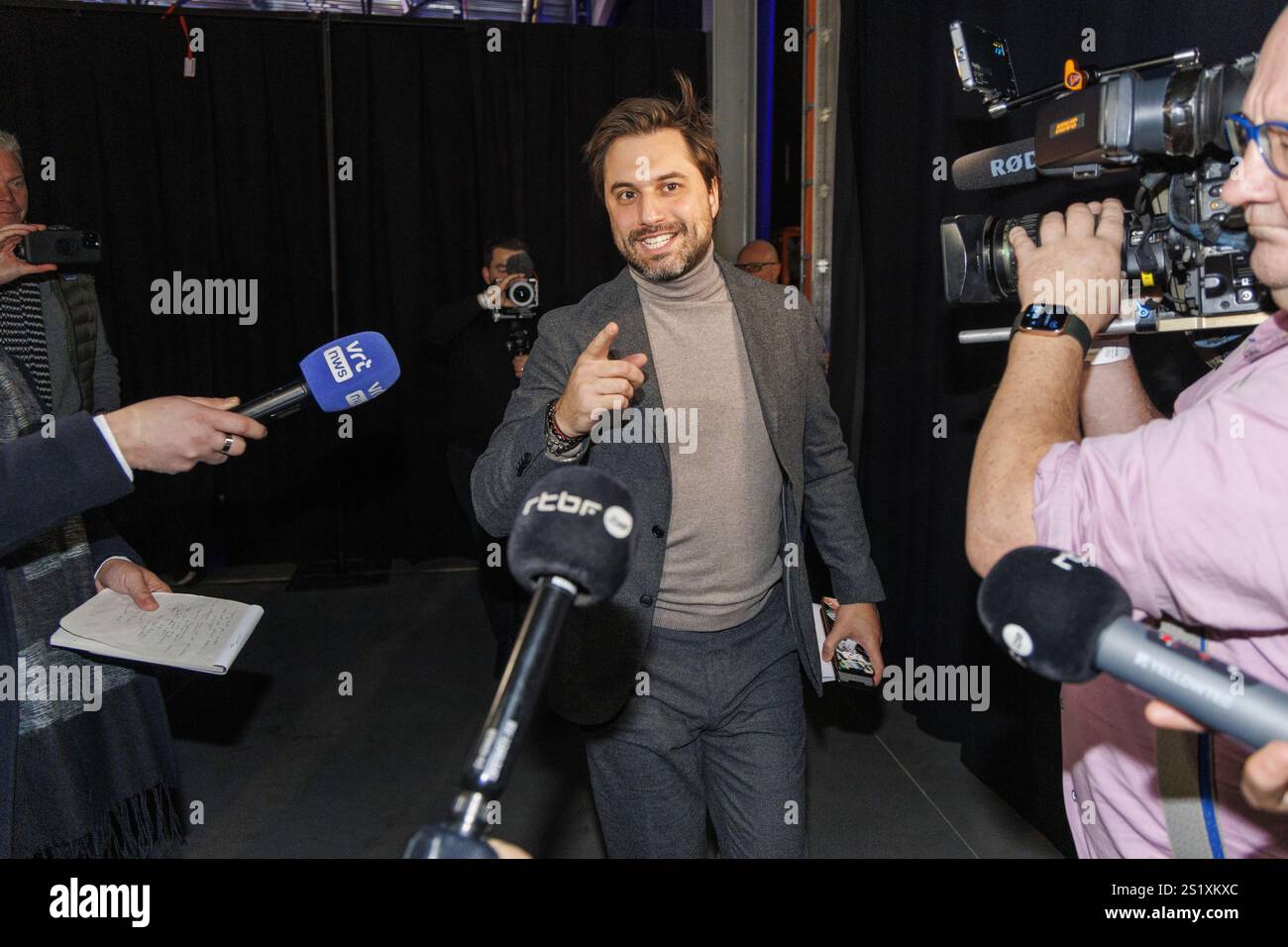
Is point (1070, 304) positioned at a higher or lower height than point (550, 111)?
lower

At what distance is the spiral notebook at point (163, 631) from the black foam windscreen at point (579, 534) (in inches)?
37.8

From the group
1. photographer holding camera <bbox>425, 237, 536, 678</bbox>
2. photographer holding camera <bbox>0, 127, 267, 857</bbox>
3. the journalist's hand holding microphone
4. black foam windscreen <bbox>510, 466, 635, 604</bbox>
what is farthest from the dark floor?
black foam windscreen <bbox>510, 466, 635, 604</bbox>

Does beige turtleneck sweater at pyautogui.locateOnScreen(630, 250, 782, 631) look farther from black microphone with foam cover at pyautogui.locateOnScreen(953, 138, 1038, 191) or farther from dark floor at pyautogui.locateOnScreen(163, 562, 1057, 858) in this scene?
dark floor at pyautogui.locateOnScreen(163, 562, 1057, 858)

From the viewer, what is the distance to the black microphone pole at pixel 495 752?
525 mm

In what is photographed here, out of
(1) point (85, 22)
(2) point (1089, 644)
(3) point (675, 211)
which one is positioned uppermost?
(1) point (85, 22)

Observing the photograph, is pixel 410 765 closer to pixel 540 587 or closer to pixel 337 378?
pixel 337 378

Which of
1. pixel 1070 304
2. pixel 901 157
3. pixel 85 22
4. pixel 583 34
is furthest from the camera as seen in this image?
pixel 583 34

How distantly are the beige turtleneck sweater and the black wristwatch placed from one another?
2.15ft

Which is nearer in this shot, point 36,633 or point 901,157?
A: point 36,633

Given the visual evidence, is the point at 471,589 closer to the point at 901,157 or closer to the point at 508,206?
the point at 508,206

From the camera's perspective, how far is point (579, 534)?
647 millimetres

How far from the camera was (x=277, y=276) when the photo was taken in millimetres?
5121

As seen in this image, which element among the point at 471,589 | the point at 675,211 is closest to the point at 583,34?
the point at 471,589

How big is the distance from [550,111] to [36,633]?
14.0ft
